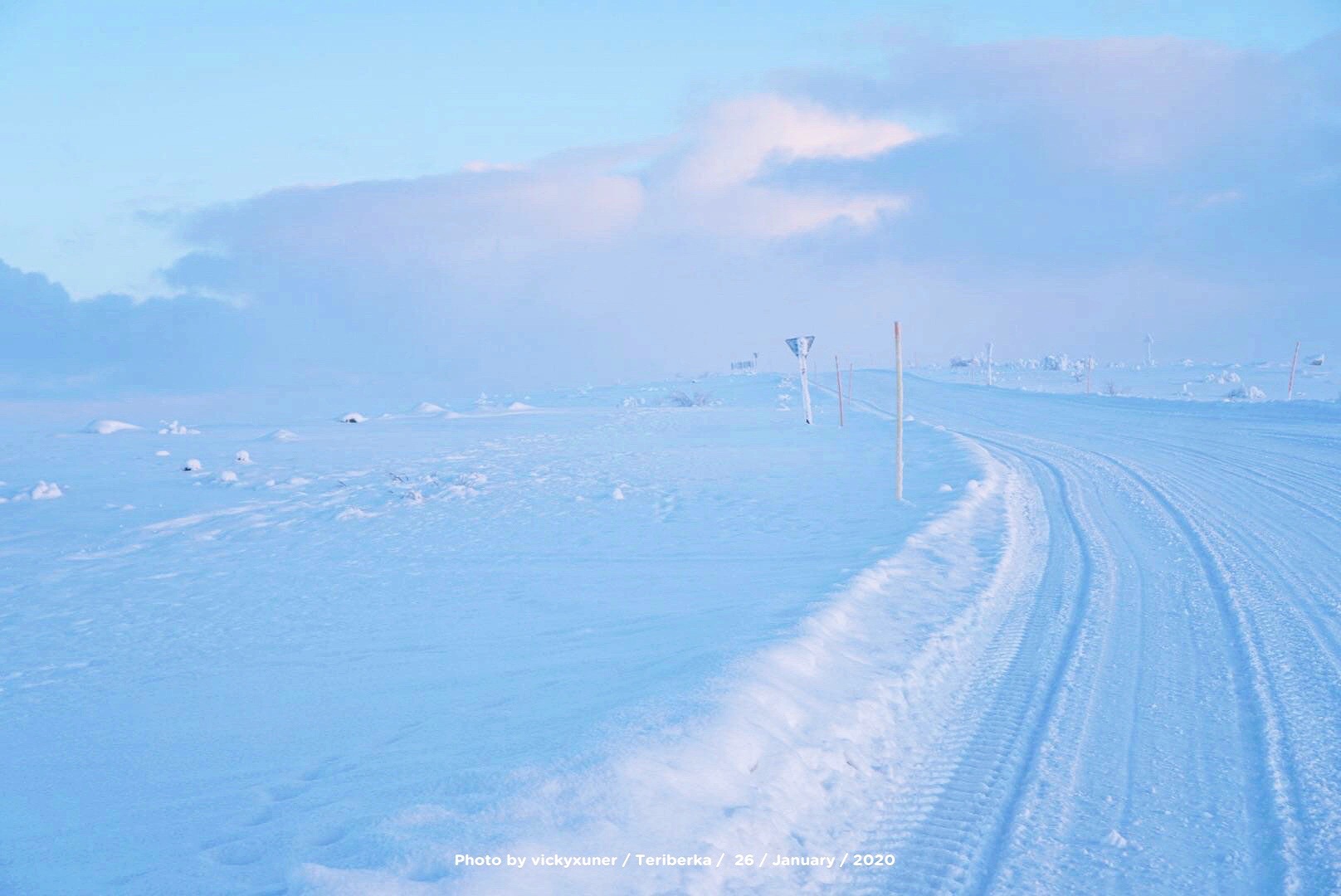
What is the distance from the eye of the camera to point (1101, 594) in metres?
7.73

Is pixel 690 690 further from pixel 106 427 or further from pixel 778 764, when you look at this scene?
pixel 106 427

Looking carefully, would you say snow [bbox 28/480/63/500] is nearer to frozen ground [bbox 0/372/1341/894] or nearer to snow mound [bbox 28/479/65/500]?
snow mound [bbox 28/479/65/500]

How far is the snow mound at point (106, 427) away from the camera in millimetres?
28219

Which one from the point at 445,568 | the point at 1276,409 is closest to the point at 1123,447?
the point at 1276,409

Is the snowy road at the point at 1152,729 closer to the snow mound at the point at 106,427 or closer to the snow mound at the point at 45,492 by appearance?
the snow mound at the point at 45,492

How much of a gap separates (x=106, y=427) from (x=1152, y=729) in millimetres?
32607

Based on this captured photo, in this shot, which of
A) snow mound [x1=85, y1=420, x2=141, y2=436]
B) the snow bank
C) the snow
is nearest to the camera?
the snow bank

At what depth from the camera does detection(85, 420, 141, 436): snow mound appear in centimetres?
2822


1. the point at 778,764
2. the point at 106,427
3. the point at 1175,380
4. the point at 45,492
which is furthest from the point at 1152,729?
the point at 1175,380

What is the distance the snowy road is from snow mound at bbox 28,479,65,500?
1696 centimetres

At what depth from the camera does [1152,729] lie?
16.0ft

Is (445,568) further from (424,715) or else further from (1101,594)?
(1101,594)

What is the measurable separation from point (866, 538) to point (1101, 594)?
10.8 ft

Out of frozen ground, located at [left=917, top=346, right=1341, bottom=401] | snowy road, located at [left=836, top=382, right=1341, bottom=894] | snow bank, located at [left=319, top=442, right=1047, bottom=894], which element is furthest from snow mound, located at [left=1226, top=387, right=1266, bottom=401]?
snow bank, located at [left=319, top=442, right=1047, bottom=894]
